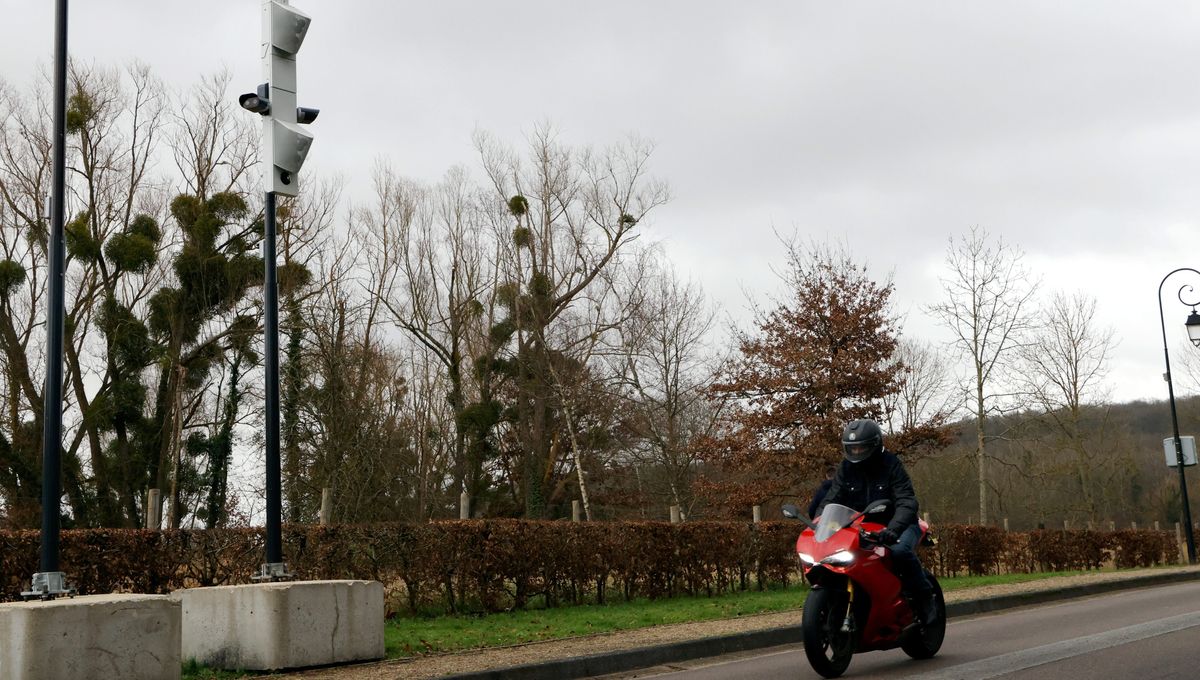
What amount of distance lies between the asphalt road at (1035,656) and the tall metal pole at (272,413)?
347cm

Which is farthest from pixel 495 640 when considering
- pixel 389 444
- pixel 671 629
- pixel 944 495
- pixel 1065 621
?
pixel 944 495

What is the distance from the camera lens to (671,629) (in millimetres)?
12359

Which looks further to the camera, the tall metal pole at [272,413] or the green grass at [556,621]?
the green grass at [556,621]

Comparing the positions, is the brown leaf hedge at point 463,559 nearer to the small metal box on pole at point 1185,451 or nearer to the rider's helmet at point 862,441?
the rider's helmet at point 862,441

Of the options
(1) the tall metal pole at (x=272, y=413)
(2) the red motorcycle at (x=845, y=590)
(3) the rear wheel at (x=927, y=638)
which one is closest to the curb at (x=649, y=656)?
(2) the red motorcycle at (x=845, y=590)

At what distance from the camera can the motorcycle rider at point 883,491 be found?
8.20m

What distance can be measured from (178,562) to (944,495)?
143ft

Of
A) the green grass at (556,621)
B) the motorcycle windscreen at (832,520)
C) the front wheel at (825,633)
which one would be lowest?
the green grass at (556,621)

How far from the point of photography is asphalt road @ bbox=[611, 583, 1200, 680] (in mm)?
7941

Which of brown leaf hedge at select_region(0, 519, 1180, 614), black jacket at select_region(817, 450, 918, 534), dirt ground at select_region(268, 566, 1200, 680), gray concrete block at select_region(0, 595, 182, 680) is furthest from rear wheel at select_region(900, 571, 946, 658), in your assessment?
brown leaf hedge at select_region(0, 519, 1180, 614)

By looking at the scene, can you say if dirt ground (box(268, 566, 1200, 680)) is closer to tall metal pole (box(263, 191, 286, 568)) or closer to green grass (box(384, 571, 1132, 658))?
green grass (box(384, 571, 1132, 658))

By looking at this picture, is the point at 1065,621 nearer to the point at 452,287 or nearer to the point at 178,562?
the point at 178,562

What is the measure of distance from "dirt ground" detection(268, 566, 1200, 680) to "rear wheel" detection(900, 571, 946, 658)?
8.72 ft

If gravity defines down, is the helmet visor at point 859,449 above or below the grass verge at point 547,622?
above
